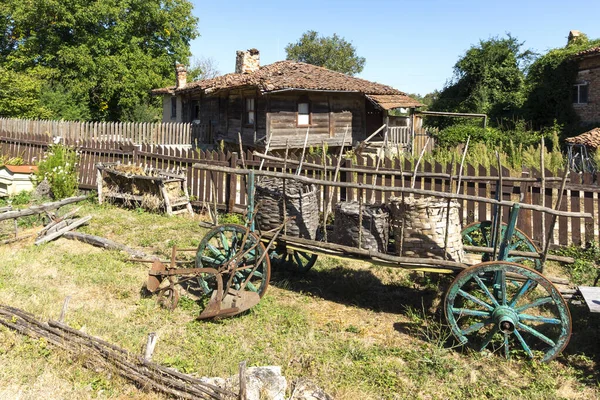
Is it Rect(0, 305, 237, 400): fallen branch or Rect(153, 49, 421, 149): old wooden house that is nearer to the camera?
Rect(0, 305, 237, 400): fallen branch

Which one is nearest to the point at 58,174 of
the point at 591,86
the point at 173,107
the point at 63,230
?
the point at 63,230

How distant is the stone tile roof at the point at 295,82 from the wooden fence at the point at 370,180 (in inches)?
300

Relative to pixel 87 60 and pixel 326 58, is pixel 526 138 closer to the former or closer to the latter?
pixel 87 60

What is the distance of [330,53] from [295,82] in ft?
109

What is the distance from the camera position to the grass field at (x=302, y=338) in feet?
13.1

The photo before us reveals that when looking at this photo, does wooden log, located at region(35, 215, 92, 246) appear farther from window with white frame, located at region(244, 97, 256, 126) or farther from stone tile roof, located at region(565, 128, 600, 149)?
stone tile roof, located at region(565, 128, 600, 149)

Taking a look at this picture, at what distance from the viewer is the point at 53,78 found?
2958 cm

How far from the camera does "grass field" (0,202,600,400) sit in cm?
398

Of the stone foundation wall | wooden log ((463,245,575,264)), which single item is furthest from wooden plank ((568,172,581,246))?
the stone foundation wall

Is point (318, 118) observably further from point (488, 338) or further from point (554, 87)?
point (488, 338)

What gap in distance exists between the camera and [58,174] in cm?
1084

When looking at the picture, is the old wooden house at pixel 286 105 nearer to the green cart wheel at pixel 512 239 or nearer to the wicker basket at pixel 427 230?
the green cart wheel at pixel 512 239

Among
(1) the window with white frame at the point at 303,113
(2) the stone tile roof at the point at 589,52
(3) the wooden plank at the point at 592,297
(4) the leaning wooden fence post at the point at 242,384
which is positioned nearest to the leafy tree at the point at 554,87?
(2) the stone tile roof at the point at 589,52

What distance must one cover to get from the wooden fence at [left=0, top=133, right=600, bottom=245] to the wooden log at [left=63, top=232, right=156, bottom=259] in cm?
161
